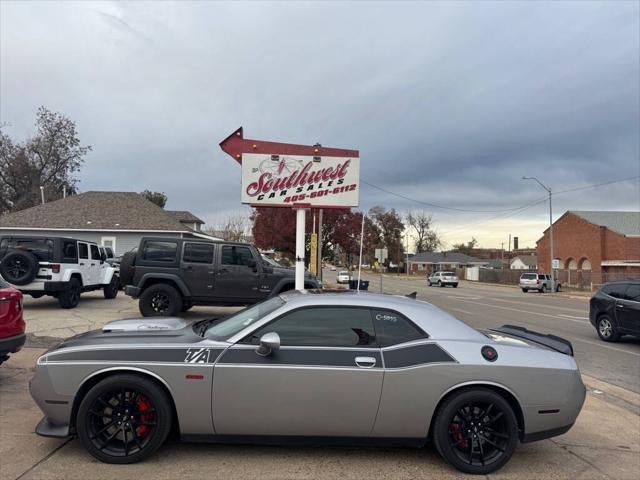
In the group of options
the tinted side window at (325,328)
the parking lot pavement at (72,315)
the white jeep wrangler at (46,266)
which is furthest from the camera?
the white jeep wrangler at (46,266)

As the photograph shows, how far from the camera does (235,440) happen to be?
13.4ft

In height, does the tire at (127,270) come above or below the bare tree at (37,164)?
below

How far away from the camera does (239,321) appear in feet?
15.3

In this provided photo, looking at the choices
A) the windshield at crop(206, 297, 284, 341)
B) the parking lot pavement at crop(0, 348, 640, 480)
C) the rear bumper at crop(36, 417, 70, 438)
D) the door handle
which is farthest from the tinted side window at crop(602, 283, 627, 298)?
the rear bumper at crop(36, 417, 70, 438)

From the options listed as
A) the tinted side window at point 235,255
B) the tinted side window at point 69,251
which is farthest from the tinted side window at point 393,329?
the tinted side window at point 69,251

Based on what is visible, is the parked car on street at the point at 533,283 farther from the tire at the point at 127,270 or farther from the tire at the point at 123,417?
the tire at the point at 123,417

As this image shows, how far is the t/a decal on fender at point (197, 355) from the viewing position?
4078mm

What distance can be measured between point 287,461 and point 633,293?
11.0 metres

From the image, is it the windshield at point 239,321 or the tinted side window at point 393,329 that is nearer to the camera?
the tinted side window at point 393,329

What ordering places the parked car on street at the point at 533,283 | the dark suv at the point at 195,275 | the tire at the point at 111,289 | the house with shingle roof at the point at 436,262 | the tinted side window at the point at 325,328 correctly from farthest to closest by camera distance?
the house with shingle roof at the point at 436,262
the parked car on street at the point at 533,283
the tire at the point at 111,289
the dark suv at the point at 195,275
the tinted side window at the point at 325,328

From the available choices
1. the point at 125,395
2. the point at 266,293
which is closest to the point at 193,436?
the point at 125,395

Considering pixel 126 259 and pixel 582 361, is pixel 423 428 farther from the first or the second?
pixel 126 259

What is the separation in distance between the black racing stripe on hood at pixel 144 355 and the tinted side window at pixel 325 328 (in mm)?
406

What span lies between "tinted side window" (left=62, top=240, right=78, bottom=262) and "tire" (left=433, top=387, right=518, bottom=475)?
1244 cm
